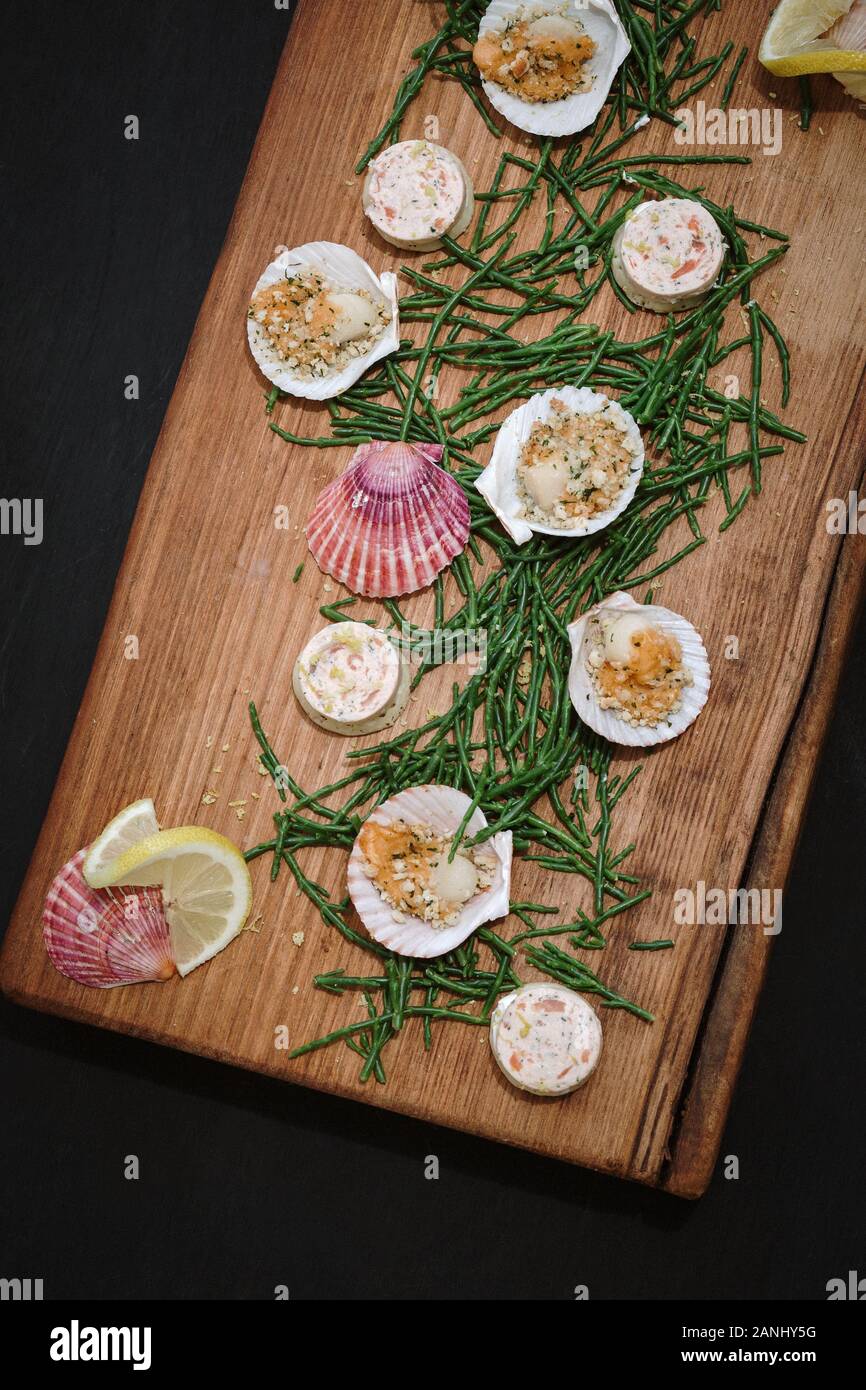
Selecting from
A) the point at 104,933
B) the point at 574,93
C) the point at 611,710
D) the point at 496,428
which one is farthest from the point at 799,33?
the point at 104,933

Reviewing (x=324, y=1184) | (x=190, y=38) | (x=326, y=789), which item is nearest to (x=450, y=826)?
(x=326, y=789)

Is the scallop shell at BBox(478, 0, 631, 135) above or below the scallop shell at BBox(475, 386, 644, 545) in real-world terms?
above

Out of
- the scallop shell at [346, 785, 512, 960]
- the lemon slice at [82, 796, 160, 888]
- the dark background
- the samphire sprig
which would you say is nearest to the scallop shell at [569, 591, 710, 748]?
the samphire sprig

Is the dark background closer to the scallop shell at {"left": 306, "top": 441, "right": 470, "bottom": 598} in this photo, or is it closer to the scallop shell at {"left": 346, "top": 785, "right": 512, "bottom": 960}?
the scallop shell at {"left": 346, "top": 785, "right": 512, "bottom": 960}

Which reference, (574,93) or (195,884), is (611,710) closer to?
(195,884)

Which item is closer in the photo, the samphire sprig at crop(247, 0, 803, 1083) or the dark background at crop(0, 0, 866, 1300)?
the samphire sprig at crop(247, 0, 803, 1083)

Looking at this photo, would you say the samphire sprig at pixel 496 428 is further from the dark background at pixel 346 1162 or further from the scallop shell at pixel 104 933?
the dark background at pixel 346 1162
